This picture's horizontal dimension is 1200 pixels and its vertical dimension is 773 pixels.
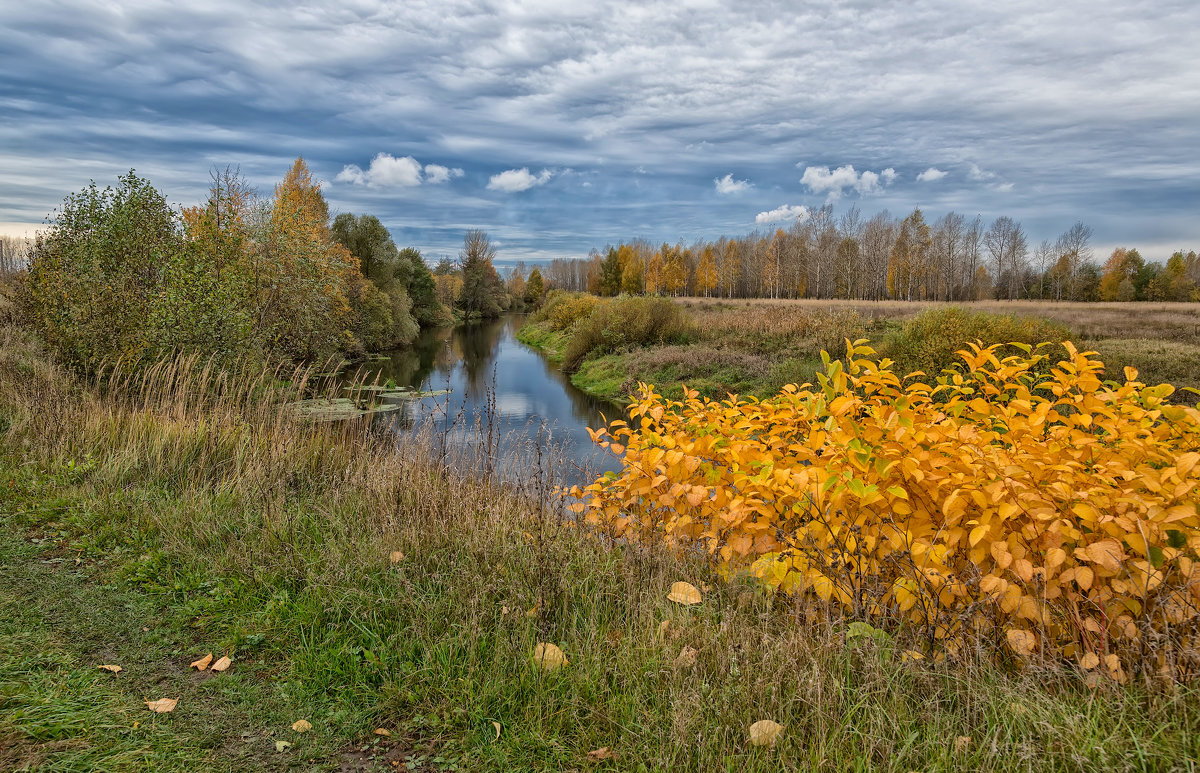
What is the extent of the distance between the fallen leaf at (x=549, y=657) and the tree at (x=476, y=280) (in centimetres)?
6731

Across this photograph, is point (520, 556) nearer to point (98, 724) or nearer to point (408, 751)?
point (408, 751)

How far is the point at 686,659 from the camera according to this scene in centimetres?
270

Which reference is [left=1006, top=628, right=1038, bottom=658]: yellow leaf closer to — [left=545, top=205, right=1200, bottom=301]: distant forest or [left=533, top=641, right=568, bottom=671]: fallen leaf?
[left=533, top=641, right=568, bottom=671]: fallen leaf

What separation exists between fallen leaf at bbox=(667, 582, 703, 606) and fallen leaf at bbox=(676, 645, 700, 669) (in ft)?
0.94

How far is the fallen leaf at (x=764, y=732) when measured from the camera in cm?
230

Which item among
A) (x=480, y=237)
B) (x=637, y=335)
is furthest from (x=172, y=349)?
(x=480, y=237)

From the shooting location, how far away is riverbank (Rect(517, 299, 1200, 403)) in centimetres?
1608

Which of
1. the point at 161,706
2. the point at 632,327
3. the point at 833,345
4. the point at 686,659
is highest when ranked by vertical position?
the point at 632,327

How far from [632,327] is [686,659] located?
25280mm

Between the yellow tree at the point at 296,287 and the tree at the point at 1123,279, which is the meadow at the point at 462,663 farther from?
the tree at the point at 1123,279

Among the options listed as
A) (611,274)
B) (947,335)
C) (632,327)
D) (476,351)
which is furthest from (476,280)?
(947,335)

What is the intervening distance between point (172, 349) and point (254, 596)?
8674 millimetres

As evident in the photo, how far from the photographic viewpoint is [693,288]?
83.6m

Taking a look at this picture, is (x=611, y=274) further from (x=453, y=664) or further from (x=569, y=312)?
(x=453, y=664)
